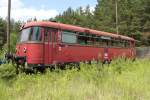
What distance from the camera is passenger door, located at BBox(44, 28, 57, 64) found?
765 inches

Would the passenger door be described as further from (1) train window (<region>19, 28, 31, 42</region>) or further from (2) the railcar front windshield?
(1) train window (<region>19, 28, 31, 42</region>)

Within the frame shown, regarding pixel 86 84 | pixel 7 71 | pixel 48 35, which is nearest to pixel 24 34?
pixel 48 35

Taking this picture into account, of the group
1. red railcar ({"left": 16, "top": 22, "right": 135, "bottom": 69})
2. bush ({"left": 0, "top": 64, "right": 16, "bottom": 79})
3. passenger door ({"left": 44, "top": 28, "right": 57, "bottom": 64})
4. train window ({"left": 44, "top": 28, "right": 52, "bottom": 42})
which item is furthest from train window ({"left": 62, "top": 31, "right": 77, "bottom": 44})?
bush ({"left": 0, "top": 64, "right": 16, "bottom": 79})

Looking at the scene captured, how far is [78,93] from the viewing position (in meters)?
10.2

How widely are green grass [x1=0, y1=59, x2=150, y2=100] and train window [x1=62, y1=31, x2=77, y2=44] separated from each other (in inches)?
213

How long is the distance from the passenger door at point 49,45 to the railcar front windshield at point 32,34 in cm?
37

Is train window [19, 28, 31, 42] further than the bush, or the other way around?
train window [19, 28, 31, 42]

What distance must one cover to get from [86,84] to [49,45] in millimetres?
8118

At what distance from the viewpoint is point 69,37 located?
21.5 m

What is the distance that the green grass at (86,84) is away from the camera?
9945mm

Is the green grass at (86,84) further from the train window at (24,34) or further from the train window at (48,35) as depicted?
the train window at (24,34)

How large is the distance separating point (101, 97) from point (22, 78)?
4.67 m

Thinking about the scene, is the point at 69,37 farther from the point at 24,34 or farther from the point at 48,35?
the point at 24,34

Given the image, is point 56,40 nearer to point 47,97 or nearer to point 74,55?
point 74,55
